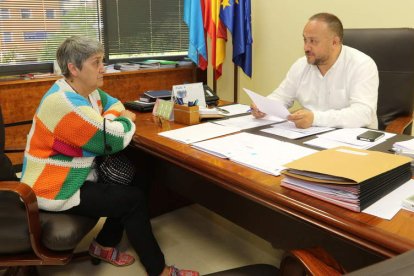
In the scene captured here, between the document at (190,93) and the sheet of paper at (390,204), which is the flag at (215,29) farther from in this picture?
the sheet of paper at (390,204)

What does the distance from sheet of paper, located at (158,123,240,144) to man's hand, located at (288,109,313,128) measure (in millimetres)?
242

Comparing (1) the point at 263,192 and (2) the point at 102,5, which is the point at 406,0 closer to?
(1) the point at 263,192

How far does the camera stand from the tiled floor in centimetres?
187

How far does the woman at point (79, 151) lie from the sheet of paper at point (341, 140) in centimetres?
75

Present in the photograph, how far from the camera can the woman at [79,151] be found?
146cm

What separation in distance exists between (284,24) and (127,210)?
2.38 m

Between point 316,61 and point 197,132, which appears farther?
point 316,61

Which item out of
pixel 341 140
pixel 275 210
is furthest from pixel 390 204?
pixel 341 140

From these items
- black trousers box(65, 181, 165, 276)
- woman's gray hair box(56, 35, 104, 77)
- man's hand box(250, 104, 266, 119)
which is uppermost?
woman's gray hair box(56, 35, 104, 77)

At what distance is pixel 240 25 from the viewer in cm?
340

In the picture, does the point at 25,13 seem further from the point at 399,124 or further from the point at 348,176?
the point at 348,176

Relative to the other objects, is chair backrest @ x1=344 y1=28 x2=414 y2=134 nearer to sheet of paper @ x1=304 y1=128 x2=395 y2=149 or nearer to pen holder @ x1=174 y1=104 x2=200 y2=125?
sheet of paper @ x1=304 y1=128 x2=395 y2=149

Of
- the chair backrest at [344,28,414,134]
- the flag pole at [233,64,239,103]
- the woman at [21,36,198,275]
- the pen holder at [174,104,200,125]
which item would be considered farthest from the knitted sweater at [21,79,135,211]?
the flag pole at [233,64,239,103]

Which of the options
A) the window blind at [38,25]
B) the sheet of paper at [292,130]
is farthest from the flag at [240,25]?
A: the sheet of paper at [292,130]
